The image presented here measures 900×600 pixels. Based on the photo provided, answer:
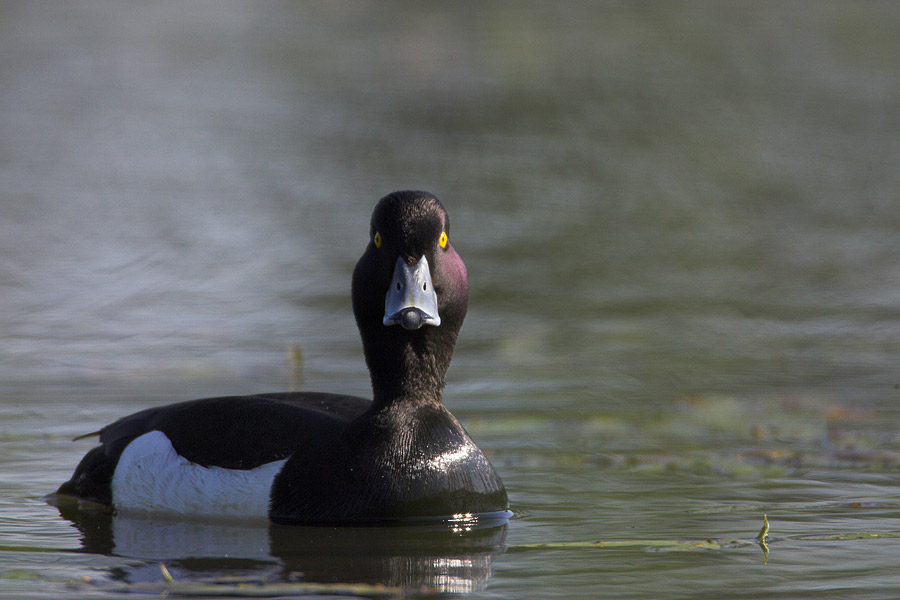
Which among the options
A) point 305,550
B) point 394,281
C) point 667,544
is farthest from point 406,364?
point 667,544

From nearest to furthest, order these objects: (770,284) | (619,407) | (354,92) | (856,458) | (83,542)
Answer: (83,542), (856,458), (619,407), (770,284), (354,92)

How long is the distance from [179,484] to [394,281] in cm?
142

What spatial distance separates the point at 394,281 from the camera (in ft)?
19.2

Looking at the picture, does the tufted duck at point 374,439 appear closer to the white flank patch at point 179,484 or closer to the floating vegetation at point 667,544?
the white flank patch at point 179,484

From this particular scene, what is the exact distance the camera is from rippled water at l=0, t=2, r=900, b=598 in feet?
18.7

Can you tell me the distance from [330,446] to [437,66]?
1818 centimetres

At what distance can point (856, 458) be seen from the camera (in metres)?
7.18

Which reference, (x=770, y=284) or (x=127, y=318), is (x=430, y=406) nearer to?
(x=127, y=318)

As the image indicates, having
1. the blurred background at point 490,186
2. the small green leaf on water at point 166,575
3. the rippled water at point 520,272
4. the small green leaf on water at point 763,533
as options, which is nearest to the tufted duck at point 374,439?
the rippled water at point 520,272

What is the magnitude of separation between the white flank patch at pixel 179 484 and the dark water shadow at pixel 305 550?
69 millimetres

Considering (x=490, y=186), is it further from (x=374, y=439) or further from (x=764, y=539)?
(x=764, y=539)

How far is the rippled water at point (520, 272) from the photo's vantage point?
18.7 feet

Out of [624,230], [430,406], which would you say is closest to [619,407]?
A: [430,406]

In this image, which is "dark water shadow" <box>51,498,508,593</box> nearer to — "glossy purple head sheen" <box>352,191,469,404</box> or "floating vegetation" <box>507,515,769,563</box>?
"floating vegetation" <box>507,515,769,563</box>
